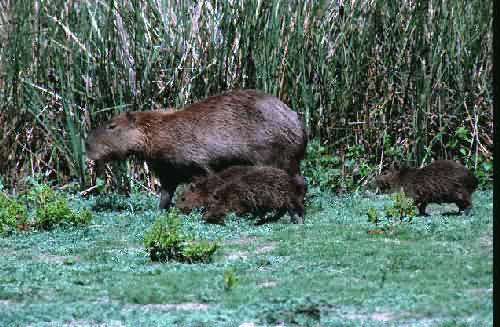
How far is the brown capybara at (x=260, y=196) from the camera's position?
7223mm

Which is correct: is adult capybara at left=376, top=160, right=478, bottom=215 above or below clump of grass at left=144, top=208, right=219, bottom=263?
above

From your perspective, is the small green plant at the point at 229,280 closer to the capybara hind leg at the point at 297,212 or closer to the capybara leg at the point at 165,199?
the capybara hind leg at the point at 297,212

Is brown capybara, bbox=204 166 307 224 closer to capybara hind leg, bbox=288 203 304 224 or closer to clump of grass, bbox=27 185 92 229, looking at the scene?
capybara hind leg, bbox=288 203 304 224

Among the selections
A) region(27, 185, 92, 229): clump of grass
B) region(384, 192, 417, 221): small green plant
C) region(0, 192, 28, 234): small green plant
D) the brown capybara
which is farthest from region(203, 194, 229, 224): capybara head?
region(0, 192, 28, 234): small green plant

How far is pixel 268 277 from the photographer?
498cm

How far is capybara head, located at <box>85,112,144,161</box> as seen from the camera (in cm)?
830

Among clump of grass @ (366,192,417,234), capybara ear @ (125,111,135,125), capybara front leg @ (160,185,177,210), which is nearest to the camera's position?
clump of grass @ (366,192,417,234)

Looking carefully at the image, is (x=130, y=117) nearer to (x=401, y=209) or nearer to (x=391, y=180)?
(x=391, y=180)

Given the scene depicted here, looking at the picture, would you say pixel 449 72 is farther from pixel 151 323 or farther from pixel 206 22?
pixel 151 323

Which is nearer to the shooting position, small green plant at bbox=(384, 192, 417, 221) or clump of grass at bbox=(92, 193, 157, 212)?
small green plant at bbox=(384, 192, 417, 221)

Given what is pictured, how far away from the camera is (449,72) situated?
26.8 feet

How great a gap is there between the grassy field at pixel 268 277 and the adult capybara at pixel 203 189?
0.59m

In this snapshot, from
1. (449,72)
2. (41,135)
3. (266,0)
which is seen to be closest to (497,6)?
(449,72)

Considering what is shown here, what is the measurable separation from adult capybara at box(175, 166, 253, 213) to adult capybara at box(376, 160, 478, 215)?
1.21 m
